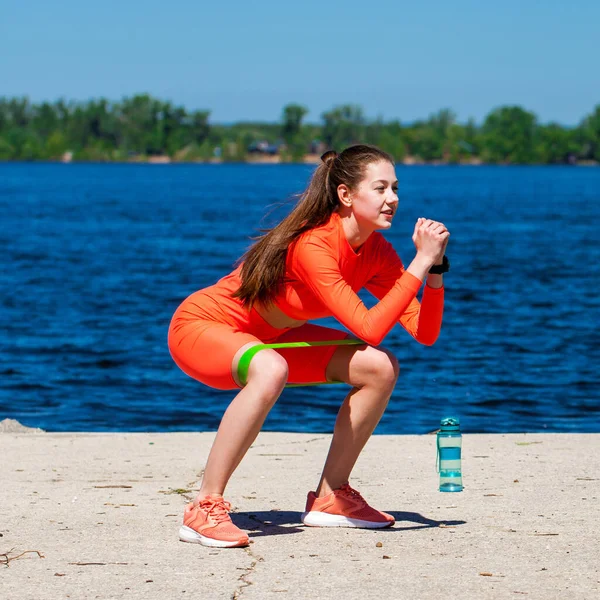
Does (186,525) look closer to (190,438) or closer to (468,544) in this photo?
(468,544)

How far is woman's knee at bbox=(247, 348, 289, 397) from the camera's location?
191 inches

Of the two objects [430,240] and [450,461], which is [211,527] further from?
[450,461]

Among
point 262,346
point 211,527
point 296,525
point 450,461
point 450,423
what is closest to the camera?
point 211,527

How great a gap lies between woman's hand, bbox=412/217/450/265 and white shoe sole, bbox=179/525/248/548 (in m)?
1.33

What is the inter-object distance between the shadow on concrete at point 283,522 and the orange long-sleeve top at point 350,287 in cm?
76

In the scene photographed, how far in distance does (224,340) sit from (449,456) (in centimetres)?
173

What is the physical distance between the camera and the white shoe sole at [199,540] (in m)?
4.82

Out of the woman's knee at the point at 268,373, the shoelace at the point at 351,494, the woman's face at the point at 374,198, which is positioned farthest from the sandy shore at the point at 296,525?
the woman's face at the point at 374,198

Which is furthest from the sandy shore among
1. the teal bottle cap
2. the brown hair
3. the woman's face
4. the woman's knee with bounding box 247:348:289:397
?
the woman's face

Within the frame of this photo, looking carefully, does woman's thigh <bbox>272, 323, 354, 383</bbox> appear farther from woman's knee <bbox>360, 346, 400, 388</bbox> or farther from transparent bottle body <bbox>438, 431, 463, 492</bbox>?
transparent bottle body <bbox>438, 431, 463, 492</bbox>

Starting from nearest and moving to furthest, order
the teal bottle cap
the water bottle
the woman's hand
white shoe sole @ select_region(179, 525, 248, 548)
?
white shoe sole @ select_region(179, 525, 248, 548) < the woman's hand < the teal bottle cap < the water bottle

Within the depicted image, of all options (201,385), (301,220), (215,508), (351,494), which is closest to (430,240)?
(301,220)

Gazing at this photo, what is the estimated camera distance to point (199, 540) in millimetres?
4887

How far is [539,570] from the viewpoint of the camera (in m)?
4.49
